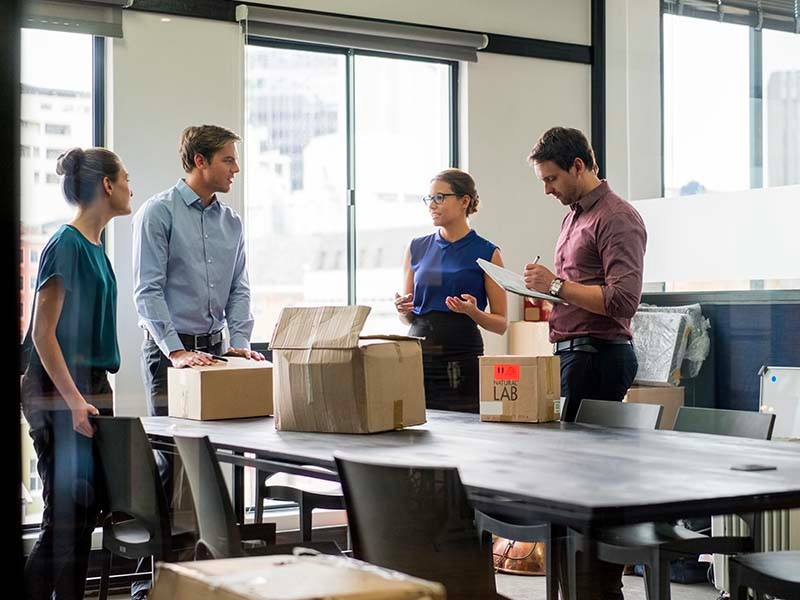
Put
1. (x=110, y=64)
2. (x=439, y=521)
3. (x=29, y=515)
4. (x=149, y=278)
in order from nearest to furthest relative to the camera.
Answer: (x=29, y=515) → (x=439, y=521) → (x=149, y=278) → (x=110, y=64)

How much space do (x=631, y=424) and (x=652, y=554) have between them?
50 cm

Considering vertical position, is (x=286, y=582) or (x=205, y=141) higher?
(x=205, y=141)

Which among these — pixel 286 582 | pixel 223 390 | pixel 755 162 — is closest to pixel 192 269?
pixel 223 390

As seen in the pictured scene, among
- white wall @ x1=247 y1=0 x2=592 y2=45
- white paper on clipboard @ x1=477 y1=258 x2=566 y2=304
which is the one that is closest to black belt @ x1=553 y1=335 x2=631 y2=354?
white paper on clipboard @ x1=477 y1=258 x2=566 y2=304

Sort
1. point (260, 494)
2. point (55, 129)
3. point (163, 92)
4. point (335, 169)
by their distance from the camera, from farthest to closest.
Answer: point (335, 169)
point (163, 92)
point (260, 494)
point (55, 129)

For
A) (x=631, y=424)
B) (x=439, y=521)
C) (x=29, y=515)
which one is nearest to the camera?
(x=29, y=515)

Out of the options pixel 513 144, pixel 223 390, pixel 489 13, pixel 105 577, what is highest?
pixel 489 13

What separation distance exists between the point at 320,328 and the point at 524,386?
0.56 metres

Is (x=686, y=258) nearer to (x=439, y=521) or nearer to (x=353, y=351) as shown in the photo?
(x=353, y=351)

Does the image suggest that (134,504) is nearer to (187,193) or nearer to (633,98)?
(187,193)

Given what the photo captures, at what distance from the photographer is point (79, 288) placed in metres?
1.97

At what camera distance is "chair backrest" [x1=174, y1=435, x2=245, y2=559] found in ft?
7.18

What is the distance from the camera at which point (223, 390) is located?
3.05 meters

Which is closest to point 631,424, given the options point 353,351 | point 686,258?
point 353,351
